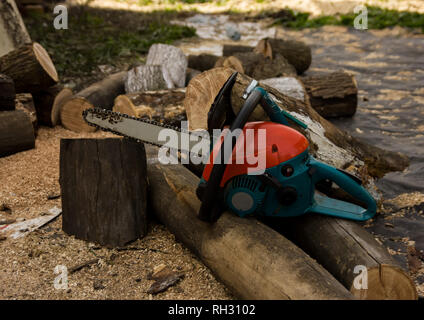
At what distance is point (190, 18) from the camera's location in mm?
10516

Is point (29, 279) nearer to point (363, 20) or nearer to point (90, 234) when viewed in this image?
point (90, 234)

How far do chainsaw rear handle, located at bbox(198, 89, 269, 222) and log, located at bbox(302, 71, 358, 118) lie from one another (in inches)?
120

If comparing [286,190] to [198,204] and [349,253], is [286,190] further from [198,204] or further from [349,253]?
[198,204]

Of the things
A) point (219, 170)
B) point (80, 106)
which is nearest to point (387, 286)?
point (219, 170)

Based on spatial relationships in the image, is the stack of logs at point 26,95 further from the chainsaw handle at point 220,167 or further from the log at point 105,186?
the chainsaw handle at point 220,167

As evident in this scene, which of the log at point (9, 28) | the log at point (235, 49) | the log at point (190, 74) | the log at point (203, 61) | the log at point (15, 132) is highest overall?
the log at point (9, 28)

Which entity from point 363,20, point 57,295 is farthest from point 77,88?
point 363,20

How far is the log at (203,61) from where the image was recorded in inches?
231

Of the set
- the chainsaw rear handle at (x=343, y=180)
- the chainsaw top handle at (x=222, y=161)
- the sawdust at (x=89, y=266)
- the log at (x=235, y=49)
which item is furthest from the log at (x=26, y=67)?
the log at (x=235, y=49)

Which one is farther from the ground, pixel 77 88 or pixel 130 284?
pixel 77 88

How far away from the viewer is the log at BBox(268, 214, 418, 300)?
5.73ft

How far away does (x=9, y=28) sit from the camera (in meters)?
5.02

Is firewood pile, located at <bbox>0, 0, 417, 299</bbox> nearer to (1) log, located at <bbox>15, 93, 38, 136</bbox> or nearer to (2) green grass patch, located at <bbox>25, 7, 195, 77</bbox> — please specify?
(1) log, located at <bbox>15, 93, 38, 136</bbox>
